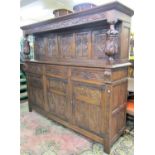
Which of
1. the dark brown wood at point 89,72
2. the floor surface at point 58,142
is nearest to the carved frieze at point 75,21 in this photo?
the dark brown wood at point 89,72

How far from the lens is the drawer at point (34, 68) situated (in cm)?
281

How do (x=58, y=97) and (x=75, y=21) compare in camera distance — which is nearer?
(x=75, y=21)

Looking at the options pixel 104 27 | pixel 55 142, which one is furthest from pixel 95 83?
pixel 55 142

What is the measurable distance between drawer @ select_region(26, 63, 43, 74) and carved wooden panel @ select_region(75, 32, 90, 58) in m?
0.85

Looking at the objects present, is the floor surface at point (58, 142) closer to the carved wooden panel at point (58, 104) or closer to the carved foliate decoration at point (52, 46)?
the carved wooden panel at point (58, 104)

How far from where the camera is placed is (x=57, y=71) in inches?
96.7

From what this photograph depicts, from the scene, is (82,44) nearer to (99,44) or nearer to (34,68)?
(99,44)

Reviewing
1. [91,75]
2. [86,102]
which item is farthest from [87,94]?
[91,75]

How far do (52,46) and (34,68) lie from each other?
59cm

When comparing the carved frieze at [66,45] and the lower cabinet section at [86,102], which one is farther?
the carved frieze at [66,45]

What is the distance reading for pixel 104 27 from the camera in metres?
2.05
